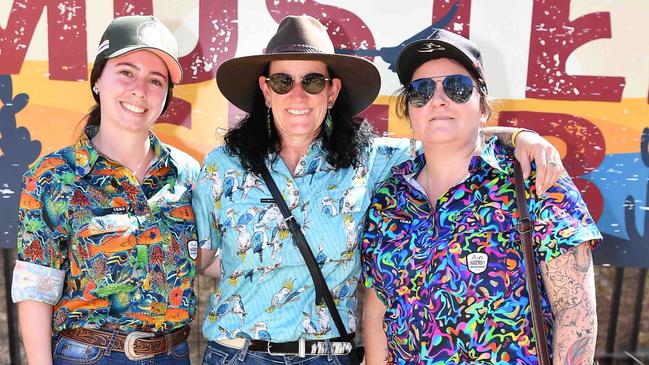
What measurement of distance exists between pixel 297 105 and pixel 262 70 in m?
0.32

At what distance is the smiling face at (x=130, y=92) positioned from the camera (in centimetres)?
231

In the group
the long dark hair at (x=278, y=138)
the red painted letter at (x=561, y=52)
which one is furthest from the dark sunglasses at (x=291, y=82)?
the red painted letter at (x=561, y=52)

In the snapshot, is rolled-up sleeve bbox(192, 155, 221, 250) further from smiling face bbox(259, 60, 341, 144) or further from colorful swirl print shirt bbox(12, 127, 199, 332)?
smiling face bbox(259, 60, 341, 144)

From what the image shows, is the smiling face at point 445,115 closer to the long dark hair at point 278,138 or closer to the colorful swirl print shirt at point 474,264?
the colorful swirl print shirt at point 474,264

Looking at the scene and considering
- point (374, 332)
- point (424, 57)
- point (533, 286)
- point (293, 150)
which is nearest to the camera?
point (533, 286)

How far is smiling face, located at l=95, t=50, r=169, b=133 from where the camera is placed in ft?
7.59

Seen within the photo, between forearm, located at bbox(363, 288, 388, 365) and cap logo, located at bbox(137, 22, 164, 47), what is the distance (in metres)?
1.32

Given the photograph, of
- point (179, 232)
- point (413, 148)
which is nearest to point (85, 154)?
point (179, 232)

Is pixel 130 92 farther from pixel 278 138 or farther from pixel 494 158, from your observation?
pixel 494 158

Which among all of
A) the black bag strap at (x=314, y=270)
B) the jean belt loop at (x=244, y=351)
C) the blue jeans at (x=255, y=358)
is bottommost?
the blue jeans at (x=255, y=358)

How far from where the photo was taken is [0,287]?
13.1ft

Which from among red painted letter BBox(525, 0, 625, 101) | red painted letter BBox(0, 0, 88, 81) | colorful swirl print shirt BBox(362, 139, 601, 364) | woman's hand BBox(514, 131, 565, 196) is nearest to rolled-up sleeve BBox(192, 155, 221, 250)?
colorful swirl print shirt BBox(362, 139, 601, 364)

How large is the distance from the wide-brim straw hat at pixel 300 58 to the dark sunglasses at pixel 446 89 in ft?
1.28

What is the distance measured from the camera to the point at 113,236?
2.20 metres
